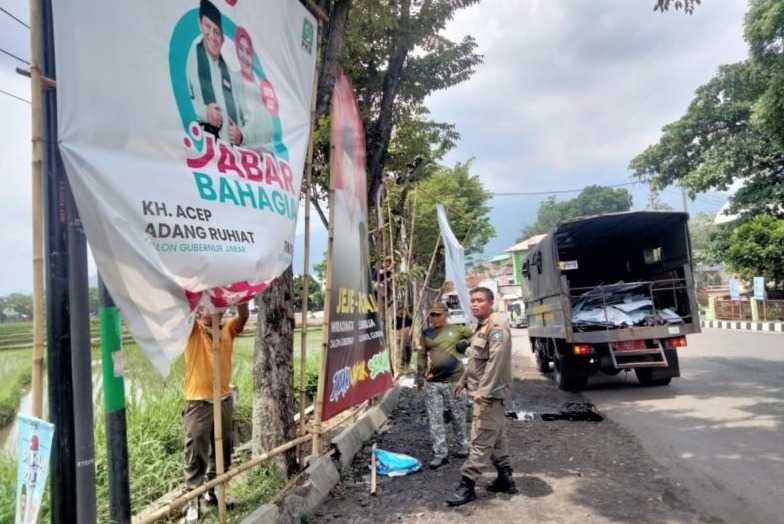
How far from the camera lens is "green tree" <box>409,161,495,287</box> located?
18.8m

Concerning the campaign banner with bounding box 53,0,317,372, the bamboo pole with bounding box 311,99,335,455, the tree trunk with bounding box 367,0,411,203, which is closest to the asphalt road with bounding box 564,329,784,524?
the bamboo pole with bounding box 311,99,335,455

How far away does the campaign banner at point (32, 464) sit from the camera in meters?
2.06

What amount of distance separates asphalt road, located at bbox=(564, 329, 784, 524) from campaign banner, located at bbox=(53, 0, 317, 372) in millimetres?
3723

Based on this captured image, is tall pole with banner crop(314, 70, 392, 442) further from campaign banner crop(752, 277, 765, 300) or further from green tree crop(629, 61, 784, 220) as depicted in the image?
campaign banner crop(752, 277, 765, 300)

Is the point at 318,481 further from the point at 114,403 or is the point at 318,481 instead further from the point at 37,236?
the point at 37,236

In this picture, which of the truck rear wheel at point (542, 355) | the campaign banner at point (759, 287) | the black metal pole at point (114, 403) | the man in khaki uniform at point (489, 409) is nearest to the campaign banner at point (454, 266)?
the truck rear wheel at point (542, 355)

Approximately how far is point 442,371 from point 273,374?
1.76m

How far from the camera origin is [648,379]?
31.8 feet

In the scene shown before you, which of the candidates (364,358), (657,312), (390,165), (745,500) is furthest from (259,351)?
(657,312)

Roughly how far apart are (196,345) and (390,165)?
6932 mm

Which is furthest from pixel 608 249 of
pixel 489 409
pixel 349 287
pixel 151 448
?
pixel 151 448

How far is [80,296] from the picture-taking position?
2.46 m

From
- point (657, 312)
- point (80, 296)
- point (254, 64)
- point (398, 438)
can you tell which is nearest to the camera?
point (80, 296)

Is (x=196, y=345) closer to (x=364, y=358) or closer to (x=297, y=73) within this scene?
(x=364, y=358)
